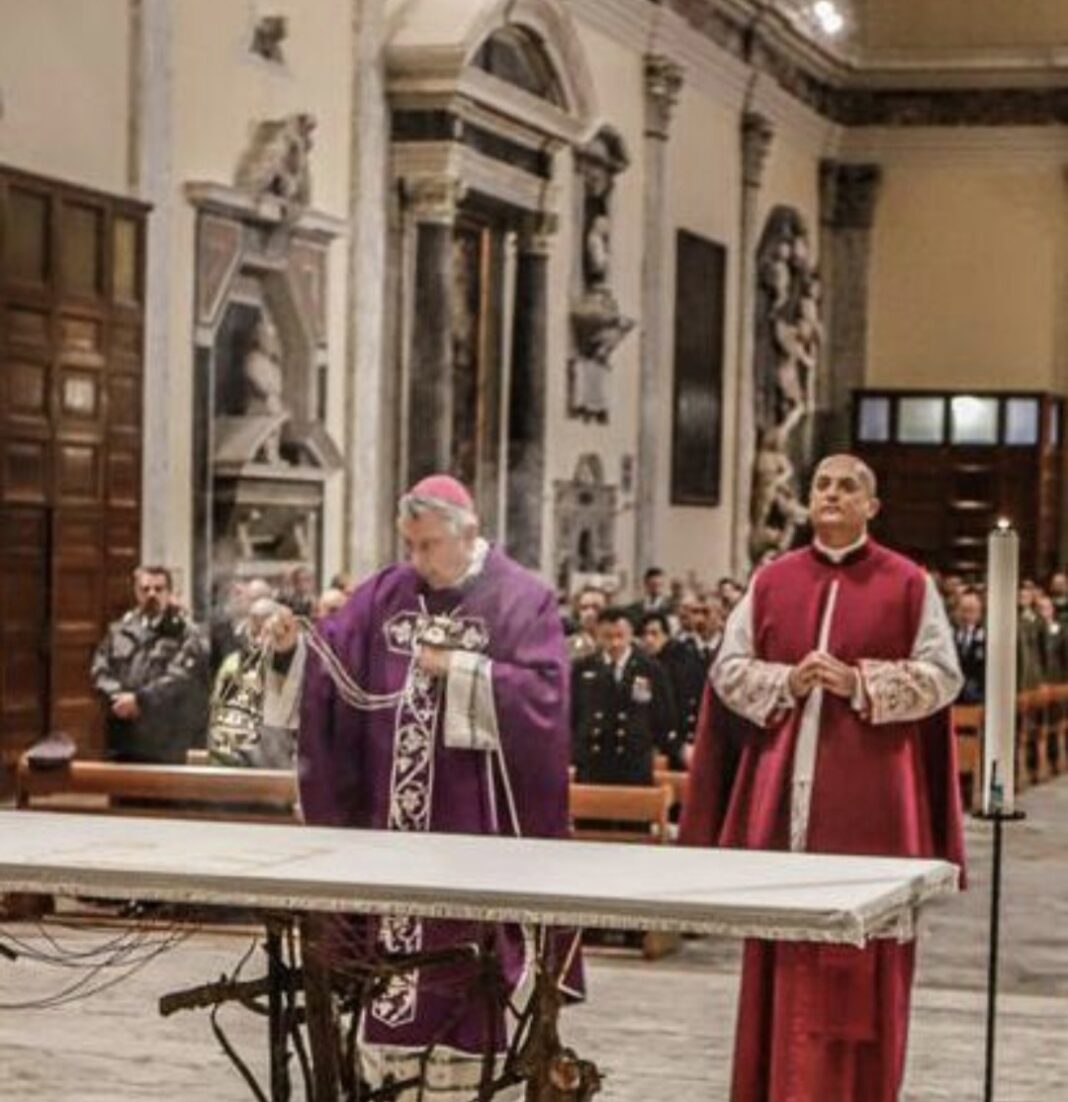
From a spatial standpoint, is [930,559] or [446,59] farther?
[930,559]

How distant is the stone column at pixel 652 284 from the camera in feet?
86.7

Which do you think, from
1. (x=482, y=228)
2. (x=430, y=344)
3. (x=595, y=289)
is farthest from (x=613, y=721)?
(x=595, y=289)

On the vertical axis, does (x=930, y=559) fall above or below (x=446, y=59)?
below

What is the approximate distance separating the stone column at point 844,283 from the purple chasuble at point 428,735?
2744 cm

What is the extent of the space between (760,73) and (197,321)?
14.4 metres

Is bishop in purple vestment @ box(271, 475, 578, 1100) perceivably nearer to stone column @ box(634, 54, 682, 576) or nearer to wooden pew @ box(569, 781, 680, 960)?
wooden pew @ box(569, 781, 680, 960)

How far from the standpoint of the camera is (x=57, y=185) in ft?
51.2

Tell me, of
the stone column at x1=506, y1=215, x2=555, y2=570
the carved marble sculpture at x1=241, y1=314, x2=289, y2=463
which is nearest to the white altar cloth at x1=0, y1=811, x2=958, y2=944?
the carved marble sculpture at x1=241, y1=314, x2=289, y2=463

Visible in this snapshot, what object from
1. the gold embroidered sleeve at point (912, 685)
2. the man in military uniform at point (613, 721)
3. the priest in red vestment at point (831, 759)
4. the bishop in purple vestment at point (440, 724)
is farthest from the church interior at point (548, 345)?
the bishop in purple vestment at point (440, 724)

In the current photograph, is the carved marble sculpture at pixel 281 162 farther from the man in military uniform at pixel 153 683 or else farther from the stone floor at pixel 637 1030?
the stone floor at pixel 637 1030

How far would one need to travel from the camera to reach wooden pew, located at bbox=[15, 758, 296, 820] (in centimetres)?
1172

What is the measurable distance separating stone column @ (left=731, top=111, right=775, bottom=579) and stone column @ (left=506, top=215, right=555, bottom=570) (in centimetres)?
692

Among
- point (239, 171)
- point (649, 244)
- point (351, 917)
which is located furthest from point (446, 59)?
point (351, 917)

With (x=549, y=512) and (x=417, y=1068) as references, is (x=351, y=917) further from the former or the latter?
(x=549, y=512)
